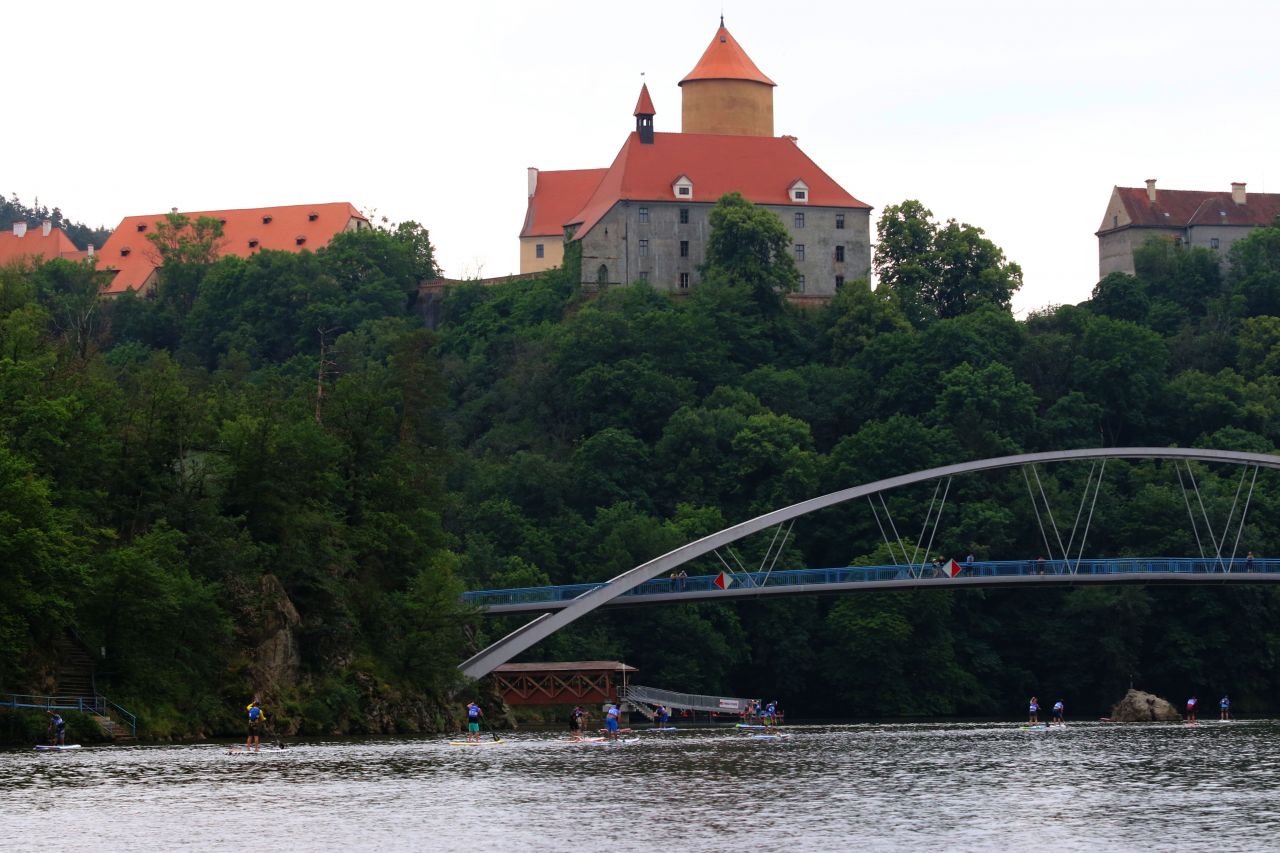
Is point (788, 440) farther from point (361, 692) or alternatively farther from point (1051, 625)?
point (361, 692)

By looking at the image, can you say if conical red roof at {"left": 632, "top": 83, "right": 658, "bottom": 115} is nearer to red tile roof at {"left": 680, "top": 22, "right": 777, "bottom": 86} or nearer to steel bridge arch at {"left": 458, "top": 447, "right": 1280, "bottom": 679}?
red tile roof at {"left": 680, "top": 22, "right": 777, "bottom": 86}

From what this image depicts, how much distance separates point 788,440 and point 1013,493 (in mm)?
10946

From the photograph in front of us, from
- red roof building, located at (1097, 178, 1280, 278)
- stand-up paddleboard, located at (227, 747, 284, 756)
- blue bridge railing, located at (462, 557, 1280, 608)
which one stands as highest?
red roof building, located at (1097, 178, 1280, 278)

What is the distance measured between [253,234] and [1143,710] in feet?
312

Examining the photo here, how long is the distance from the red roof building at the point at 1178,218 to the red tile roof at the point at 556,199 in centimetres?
3370

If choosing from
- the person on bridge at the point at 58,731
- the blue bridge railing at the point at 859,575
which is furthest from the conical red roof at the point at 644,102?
the person on bridge at the point at 58,731

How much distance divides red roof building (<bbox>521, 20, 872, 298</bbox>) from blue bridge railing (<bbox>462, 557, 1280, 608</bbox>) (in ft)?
128

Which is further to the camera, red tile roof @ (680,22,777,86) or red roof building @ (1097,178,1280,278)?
red roof building @ (1097,178,1280,278)

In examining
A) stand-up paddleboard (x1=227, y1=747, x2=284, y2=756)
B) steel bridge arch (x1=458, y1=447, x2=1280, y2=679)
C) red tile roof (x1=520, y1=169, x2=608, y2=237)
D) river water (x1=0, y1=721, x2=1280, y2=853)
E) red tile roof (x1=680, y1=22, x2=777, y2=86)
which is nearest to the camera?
river water (x1=0, y1=721, x2=1280, y2=853)

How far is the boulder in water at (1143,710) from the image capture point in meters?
83.8

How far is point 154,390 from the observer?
2744 inches

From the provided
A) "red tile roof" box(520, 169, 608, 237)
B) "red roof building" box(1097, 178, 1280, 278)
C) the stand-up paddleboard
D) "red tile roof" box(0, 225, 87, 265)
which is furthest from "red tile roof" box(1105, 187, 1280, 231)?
Answer: the stand-up paddleboard

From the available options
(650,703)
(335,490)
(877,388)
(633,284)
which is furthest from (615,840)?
(633,284)

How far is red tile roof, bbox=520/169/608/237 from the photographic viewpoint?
5792 inches
